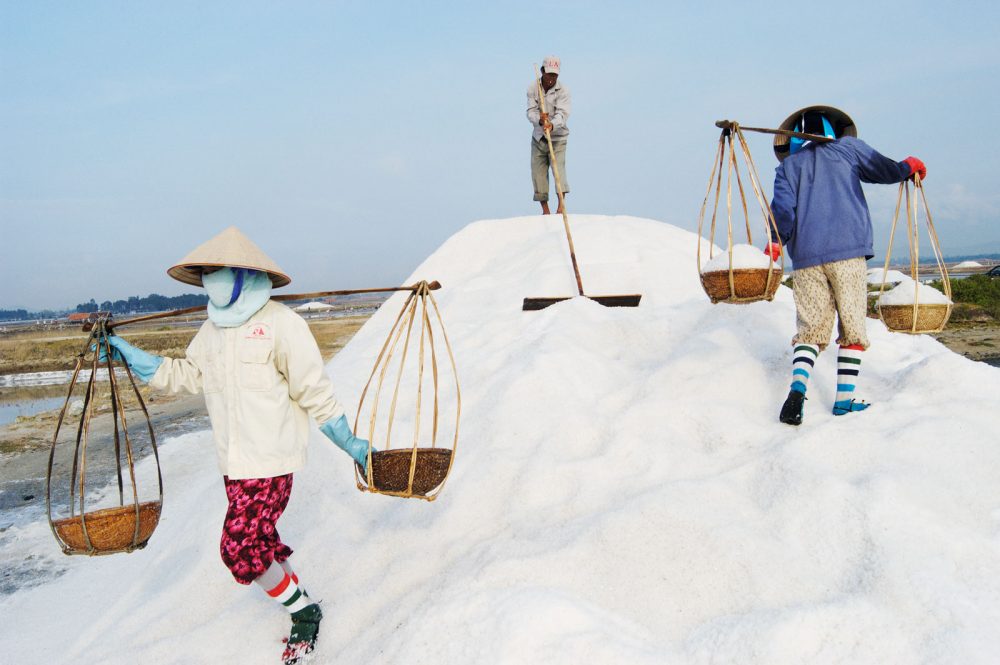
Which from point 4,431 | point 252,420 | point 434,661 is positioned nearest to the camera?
point 434,661

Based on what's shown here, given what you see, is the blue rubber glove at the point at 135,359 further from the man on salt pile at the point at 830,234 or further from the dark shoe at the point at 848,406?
the dark shoe at the point at 848,406

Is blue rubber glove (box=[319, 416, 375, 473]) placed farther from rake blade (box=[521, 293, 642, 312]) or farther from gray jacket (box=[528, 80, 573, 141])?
gray jacket (box=[528, 80, 573, 141])

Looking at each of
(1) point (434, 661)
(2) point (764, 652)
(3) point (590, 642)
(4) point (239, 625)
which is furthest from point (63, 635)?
(2) point (764, 652)

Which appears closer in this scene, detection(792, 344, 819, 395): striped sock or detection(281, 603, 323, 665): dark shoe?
detection(281, 603, 323, 665): dark shoe

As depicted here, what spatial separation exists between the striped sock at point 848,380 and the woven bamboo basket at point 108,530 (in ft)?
10.8

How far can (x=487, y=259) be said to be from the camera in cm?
860

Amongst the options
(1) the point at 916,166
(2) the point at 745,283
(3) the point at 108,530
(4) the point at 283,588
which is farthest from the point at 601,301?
(3) the point at 108,530

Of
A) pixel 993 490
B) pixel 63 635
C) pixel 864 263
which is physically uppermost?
pixel 864 263

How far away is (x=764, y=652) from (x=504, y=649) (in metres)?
0.81

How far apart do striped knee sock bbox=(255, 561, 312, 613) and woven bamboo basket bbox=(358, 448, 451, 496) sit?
50 cm

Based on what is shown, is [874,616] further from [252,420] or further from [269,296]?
[269,296]

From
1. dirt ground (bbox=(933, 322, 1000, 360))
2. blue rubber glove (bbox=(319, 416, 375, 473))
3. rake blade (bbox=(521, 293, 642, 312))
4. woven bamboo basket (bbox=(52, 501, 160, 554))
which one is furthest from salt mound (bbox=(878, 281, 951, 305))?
dirt ground (bbox=(933, 322, 1000, 360))

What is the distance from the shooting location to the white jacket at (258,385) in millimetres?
2486

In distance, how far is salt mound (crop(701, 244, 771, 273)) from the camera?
10.4 ft
